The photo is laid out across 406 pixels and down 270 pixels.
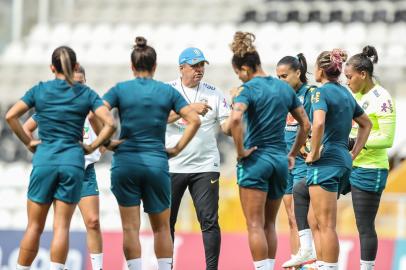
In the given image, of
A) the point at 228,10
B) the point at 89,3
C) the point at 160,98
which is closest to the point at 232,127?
the point at 160,98

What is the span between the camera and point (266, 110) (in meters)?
8.47

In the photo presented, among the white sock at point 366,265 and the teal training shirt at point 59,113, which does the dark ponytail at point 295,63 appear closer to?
the white sock at point 366,265

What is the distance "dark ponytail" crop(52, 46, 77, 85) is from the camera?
27.1 feet

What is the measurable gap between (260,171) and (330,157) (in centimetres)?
83

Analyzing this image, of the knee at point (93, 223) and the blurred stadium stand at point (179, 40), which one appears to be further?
the blurred stadium stand at point (179, 40)

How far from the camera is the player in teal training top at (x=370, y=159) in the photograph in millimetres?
9789

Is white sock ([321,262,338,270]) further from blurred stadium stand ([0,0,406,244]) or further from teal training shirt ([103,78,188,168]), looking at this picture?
blurred stadium stand ([0,0,406,244])

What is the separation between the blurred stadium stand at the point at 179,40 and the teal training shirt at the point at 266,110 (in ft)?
23.5

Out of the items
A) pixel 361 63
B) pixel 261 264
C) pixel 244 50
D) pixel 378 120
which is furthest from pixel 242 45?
pixel 378 120

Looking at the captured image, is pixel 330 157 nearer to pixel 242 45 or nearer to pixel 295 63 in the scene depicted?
pixel 295 63

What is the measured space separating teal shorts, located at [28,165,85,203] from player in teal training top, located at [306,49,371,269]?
2061 millimetres

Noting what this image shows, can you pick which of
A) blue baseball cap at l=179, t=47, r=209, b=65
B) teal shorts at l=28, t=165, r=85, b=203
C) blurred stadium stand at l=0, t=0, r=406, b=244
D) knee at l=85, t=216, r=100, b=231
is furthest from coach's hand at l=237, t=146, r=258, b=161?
blurred stadium stand at l=0, t=0, r=406, b=244

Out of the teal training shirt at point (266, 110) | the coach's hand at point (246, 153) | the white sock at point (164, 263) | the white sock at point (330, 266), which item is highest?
the teal training shirt at point (266, 110)

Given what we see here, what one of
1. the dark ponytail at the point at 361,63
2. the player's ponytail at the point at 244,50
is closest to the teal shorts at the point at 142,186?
the player's ponytail at the point at 244,50
